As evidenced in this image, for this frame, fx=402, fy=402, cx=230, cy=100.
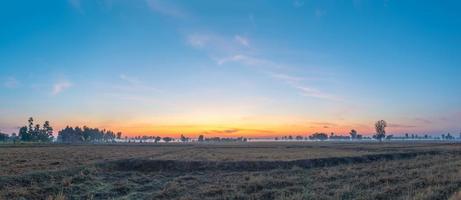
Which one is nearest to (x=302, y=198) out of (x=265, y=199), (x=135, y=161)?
(x=265, y=199)

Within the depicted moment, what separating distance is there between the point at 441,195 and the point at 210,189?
540 inches

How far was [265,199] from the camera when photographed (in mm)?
23359

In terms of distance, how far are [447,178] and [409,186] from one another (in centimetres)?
492

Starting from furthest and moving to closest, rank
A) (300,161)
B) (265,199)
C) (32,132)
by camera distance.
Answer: (32,132) < (300,161) < (265,199)

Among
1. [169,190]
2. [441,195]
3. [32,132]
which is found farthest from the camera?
[32,132]

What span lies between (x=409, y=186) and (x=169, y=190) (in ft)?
50.3

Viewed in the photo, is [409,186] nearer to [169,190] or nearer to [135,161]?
[169,190]

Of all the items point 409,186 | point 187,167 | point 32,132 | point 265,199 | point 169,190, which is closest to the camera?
point 265,199

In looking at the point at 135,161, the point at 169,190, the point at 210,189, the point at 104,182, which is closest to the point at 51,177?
the point at 104,182

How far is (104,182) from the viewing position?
31969mm

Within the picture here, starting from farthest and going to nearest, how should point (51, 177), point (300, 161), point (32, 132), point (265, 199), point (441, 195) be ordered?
point (32, 132) → point (300, 161) → point (51, 177) → point (265, 199) → point (441, 195)

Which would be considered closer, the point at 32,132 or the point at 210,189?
the point at 210,189

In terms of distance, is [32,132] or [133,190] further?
[32,132]

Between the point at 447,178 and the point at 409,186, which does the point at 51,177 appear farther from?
the point at 447,178
